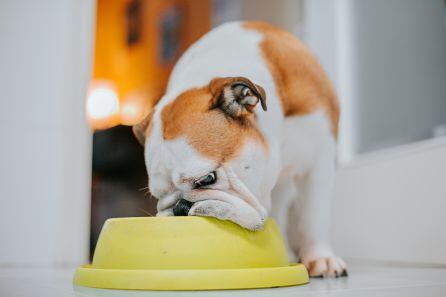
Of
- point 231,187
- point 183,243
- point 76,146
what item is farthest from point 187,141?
point 76,146

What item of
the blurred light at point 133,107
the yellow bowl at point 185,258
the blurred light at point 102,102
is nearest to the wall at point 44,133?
the yellow bowl at point 185,258

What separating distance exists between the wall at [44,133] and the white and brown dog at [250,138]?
1051 millimetres

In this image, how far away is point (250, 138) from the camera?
1613mm

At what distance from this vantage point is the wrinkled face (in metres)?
1.50

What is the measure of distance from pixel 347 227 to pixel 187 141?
1678 mm

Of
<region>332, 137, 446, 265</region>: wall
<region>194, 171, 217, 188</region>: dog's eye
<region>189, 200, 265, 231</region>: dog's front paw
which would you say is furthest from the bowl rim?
<region>332, 137, 446, 265</region>: wall

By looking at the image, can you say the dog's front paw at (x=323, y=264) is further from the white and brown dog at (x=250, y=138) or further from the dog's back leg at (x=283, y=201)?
the dog's back leg at (x=283, y=201)

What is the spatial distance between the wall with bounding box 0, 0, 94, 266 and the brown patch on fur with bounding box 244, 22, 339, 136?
4.26 feet

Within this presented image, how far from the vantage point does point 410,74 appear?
2971 millimetres

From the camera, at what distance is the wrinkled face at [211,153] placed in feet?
4.91

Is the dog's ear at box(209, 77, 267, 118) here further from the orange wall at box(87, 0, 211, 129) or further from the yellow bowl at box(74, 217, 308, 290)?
the orange wall at box(87, 0, 211, 129)

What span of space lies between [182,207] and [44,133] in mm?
1577

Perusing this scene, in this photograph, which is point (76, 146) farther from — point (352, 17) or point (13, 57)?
point (352, 17)

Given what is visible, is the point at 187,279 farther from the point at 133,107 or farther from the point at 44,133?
the point at 133,107
